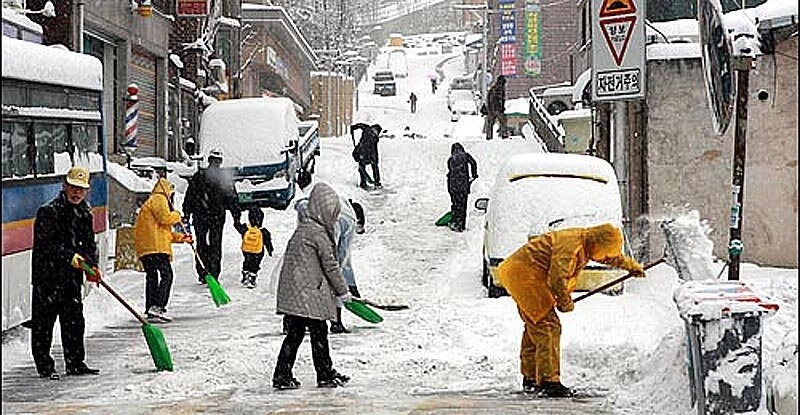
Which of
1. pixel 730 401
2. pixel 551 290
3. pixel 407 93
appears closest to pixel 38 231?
pixel 551 290

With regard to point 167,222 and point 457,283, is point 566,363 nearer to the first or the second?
point 167,222

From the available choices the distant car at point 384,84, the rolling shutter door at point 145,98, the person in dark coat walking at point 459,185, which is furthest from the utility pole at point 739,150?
→ the distant car at point 384,84

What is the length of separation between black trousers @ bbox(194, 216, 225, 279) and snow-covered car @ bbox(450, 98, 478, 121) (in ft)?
166

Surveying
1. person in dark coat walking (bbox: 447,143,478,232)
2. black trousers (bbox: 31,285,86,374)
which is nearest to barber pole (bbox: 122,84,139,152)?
person in dark coat walking (bbox: 447,143,478,232)

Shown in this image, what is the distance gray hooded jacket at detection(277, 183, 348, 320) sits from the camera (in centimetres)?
974

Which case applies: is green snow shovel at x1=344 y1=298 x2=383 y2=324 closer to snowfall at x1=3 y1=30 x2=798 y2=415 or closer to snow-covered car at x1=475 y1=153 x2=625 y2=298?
snowfall at x1=3 y1=30 x2=798 y2=415

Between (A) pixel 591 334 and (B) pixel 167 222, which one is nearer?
(A) pixel 591 334

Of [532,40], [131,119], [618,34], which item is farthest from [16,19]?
[532,40]

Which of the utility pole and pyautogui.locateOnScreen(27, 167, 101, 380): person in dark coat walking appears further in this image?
pyautogui.locateOnScreen(27, 167, 101, 380): person in dark coat walking

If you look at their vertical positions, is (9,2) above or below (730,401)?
above

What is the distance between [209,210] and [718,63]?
32.9 ft

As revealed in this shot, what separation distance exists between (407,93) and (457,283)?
7360 cm

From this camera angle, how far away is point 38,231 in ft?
34.3

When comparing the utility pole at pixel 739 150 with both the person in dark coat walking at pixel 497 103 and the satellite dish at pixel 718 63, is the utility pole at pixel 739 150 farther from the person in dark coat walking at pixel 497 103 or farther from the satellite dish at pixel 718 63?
the person in dark coat walking at pixel 497 103
